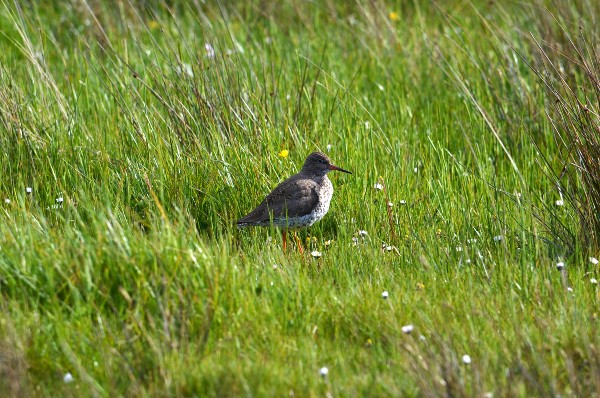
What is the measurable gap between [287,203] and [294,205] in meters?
0.04

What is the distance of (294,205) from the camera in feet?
18.1

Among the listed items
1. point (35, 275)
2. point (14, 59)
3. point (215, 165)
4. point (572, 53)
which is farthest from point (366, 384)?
point (14, 59)

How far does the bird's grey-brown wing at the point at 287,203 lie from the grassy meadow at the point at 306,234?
140mm

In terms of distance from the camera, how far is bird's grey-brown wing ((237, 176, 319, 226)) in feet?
17.8

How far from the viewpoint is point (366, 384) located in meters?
3.67

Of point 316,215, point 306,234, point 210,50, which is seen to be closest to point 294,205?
point 316,215

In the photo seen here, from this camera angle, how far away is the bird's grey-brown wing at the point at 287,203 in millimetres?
5422

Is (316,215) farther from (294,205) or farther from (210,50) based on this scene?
(210,50)

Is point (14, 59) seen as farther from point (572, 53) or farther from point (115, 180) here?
point (572, 53)

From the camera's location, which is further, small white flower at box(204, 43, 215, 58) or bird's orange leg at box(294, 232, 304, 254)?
small white flower at box(204, 43, 215, 58)

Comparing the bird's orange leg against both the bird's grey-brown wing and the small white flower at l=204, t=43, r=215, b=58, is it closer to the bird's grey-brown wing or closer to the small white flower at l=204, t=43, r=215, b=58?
the bird's grey-brown wing

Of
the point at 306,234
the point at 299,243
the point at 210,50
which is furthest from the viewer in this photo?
the point at 210,50

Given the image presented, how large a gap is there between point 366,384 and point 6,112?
3.47 meters

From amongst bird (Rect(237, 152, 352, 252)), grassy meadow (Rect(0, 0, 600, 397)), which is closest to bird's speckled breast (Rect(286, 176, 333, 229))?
bird (Rect(237, 152, 352, 252))
